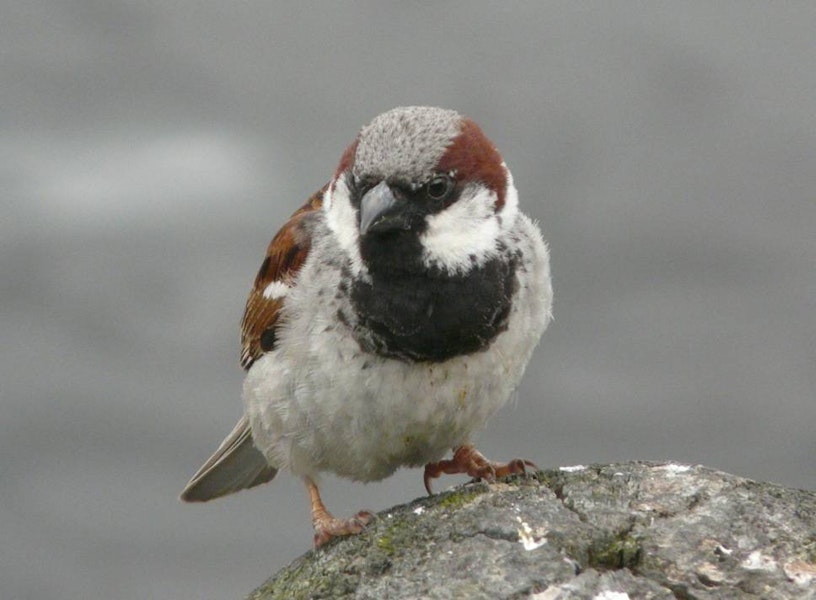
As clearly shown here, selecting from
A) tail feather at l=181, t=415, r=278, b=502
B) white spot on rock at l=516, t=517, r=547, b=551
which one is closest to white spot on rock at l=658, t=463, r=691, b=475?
white spot on rock at l=516, t=517, r=547, b=551

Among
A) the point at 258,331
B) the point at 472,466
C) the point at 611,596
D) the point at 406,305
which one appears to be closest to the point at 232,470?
the point at 258,331

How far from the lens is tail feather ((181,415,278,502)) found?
4.02 meters

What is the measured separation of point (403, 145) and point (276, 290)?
2.29 ft

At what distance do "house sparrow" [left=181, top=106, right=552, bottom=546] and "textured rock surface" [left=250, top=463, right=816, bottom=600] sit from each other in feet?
1.00

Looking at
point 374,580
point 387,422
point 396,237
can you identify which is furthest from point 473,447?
point 374,580

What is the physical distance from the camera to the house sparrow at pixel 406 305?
9.66 ft

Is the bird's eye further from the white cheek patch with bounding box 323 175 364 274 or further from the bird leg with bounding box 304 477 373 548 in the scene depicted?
the bird leg with bounding box 304 477 373 548

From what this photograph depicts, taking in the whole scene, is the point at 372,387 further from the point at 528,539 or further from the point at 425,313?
the point at 528,539

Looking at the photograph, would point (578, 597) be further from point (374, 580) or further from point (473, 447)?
point (473, 447)

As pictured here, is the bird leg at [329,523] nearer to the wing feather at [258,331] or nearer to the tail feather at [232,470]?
the wing feather at [258,331]

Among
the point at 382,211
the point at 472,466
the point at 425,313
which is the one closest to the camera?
the point at 382,211

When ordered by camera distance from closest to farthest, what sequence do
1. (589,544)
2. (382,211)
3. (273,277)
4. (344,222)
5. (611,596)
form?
(611,596), (589,544), (382,211), (344,222), (273,277)

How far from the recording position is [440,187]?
9.74ft

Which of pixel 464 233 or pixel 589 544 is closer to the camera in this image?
pixel 589 544
